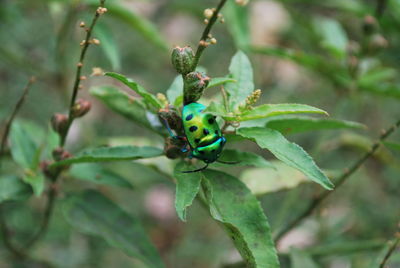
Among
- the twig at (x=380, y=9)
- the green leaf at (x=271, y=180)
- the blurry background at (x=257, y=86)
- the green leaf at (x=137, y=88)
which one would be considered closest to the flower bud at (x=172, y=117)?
the green leaf at (x=137, y=88)

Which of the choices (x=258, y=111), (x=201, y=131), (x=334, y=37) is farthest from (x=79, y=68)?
(x=334, y=37)

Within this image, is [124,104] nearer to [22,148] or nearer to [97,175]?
[97,175]

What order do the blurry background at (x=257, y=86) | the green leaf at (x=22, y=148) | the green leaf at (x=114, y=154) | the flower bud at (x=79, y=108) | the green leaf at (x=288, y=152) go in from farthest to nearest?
1. the blurry background at (x=257, y=86)
2. the green leaf at (x=22, y=148)
3. the flower bud at (x=79, y=108)
4. the green leaf at (x=114, y=154)
5. the green leaf at (x=288, y=152)

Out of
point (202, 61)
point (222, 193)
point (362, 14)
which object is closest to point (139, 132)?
point (202, 61)

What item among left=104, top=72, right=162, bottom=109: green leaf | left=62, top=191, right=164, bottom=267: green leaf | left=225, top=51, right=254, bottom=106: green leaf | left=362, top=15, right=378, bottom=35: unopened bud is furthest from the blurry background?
left=104, top=72, right=162, bottom=109: green leaf

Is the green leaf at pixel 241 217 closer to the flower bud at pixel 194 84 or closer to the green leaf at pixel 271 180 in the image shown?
the flower bud at pixel 194 84
